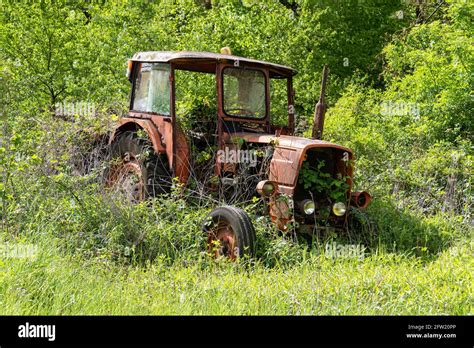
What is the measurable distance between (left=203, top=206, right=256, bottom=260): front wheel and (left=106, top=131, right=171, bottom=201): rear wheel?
1002 millimetres

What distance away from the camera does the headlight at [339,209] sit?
782 cm

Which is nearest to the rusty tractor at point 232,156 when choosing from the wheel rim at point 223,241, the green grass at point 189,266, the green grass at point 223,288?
the wheel rim at point 223,241

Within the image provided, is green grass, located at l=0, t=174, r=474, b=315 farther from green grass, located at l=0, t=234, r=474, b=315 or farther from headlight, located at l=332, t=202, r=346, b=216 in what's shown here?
headlight, located at l=332, t=202, r=346, b=216

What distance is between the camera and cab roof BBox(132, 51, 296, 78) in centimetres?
823

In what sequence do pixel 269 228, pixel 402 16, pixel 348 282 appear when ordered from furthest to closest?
pixel 402 16
pixel 269 228
pixel 348 282

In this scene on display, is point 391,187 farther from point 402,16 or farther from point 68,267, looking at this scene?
point 402,16

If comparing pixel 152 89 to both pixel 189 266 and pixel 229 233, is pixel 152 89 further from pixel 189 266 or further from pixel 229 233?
pixel 189 266

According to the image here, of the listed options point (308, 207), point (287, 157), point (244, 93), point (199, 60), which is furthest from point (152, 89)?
point (308, 207)

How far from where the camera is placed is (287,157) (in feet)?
25.4
